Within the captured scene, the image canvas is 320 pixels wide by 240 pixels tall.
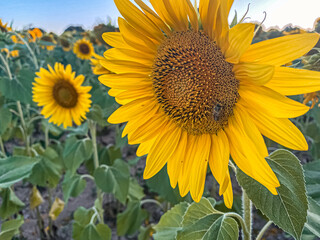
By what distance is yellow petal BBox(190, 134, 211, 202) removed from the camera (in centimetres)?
62

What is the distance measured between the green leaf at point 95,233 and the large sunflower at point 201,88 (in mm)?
1292

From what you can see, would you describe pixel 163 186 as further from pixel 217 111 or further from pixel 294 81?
pixel 294 81

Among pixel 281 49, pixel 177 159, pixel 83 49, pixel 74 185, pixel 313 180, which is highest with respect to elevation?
pixel 83 49

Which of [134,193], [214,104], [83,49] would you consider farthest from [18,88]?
[83,49]

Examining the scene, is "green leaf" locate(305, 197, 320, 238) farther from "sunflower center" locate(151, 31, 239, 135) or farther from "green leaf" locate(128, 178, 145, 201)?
"green leaf" locate(128, 178, 145, 201)

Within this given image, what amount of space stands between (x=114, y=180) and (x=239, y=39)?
1.47 metres

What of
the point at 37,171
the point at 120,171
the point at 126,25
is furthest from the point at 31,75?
the point at 126,25

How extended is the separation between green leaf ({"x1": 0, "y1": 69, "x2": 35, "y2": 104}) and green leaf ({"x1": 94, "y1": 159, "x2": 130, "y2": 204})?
805 millimetres

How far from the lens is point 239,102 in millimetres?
593

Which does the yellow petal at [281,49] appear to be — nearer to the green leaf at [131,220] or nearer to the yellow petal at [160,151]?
the yellow petal at [160,151]

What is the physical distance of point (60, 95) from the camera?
1934 mm

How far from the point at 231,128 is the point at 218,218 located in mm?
291

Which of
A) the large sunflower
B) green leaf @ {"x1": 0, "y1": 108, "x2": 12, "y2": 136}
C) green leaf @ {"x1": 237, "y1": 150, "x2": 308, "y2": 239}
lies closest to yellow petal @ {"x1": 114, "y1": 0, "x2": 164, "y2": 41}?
the large sunflower

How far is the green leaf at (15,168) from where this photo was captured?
97 cm
